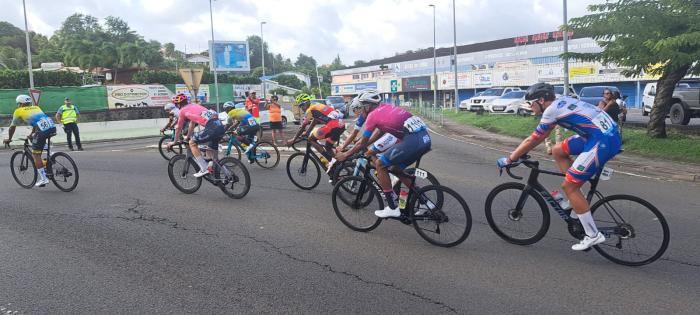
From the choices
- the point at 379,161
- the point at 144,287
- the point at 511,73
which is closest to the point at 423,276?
the point at 379,161

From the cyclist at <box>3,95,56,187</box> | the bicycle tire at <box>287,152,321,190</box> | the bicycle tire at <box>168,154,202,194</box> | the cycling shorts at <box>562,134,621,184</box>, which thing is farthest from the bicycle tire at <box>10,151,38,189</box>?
the cycling shorts at <box>562,134,621,184</box>

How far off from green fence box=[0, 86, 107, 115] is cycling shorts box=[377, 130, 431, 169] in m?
25.9

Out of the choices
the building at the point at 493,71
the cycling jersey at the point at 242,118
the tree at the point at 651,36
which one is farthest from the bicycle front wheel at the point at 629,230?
the building at the point at 493,71

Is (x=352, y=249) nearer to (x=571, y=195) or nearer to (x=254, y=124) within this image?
(x=571, y=195)

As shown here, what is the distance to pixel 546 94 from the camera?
5172 millimetres

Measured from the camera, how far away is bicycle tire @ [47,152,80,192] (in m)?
9.28

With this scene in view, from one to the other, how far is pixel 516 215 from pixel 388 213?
142cm

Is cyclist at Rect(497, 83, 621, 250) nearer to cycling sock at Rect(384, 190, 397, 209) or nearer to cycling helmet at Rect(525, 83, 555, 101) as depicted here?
cycling helmet at Rect(525, 83, 555, 101)

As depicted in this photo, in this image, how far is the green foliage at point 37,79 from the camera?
36969 millimetres

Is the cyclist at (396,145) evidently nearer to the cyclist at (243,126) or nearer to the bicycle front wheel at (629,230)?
the bicycle front wheel at (629,230)

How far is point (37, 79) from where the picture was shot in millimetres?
39469

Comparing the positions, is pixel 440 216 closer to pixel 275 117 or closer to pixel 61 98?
pixel 275 117

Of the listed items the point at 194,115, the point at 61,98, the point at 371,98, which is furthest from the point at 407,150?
the point at 61,98

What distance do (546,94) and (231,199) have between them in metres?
5.18
